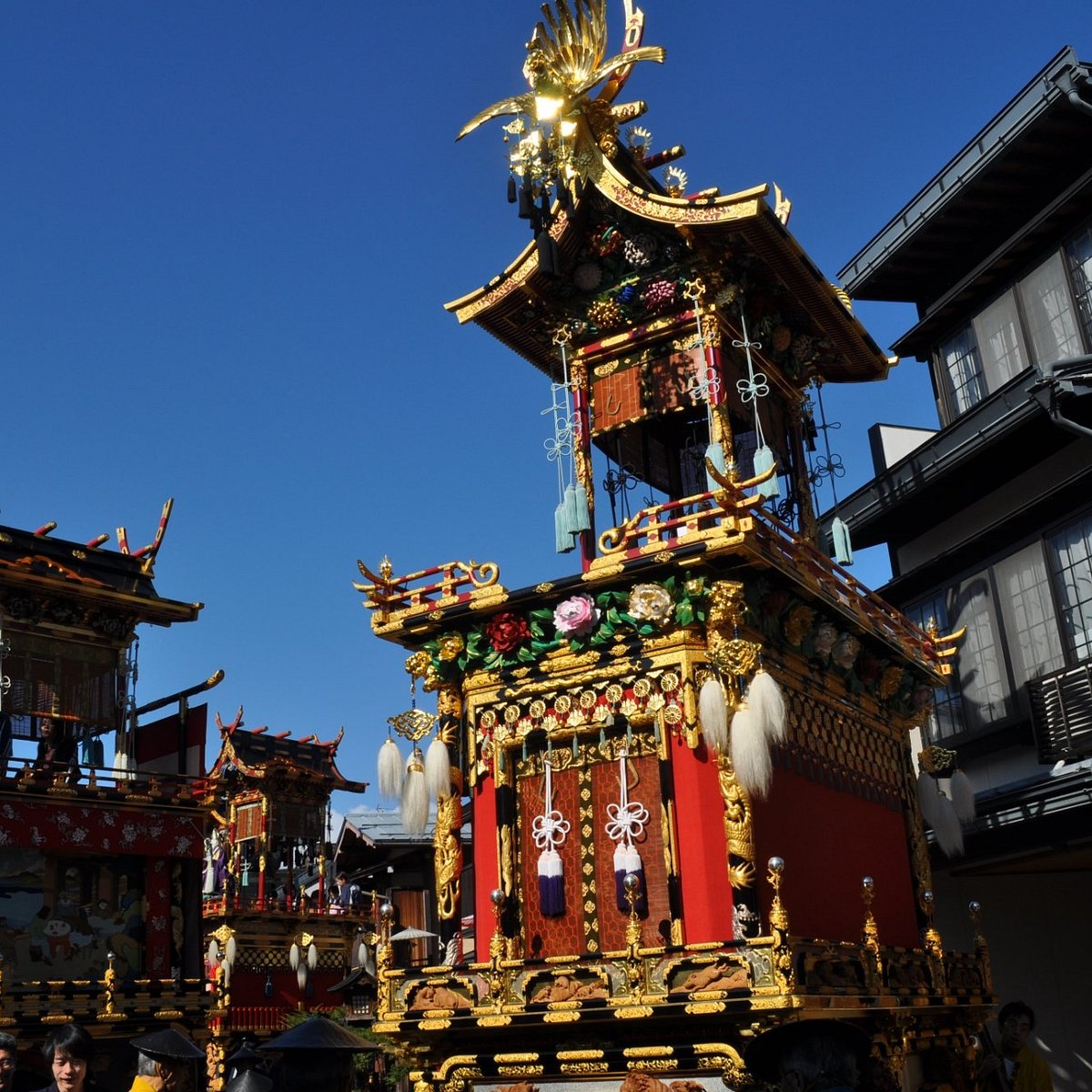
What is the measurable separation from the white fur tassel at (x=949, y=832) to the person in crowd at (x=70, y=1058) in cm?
1424

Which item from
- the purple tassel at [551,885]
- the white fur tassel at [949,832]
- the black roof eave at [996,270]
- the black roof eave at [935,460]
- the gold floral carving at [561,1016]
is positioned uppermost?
the black roof eave at [996,270]

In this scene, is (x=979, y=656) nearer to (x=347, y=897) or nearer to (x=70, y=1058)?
(x=70, y=1058)

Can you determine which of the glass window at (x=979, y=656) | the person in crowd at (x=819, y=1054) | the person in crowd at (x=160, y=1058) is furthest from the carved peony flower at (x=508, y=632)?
the person in crowd at (x=819, y=1054)

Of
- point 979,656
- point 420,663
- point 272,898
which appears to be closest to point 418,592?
point 420,663

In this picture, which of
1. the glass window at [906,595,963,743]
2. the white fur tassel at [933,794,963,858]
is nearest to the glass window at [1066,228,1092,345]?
the glass window at [906,595,963,743]

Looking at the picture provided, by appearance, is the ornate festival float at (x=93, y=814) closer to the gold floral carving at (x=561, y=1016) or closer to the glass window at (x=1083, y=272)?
the gold floral carving at (x=561, y=1016)

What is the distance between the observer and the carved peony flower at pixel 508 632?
16.7 m

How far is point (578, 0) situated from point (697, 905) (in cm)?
1269

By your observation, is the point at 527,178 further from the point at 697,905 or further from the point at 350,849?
the point at 350,849

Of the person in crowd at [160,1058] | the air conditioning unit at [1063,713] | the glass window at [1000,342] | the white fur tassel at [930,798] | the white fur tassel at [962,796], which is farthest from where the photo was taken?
the glass window at [1000,342]

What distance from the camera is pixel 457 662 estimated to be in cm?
1736

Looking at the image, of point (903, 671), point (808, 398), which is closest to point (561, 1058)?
point (903, 671)

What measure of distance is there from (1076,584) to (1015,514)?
156 centimetres

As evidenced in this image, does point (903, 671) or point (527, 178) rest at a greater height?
point (527, 178)
